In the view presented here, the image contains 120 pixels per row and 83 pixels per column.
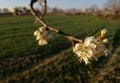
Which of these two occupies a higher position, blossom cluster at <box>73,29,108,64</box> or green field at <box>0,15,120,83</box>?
blossom cluster at <box>73,29,108,64</box>

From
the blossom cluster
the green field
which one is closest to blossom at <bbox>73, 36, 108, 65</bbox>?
the blossom cluster

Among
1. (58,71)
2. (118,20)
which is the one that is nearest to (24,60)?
(58,71)

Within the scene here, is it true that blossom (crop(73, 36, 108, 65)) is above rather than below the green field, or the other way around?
above

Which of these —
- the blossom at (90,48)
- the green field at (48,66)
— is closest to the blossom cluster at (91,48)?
the blossom at (90,48)

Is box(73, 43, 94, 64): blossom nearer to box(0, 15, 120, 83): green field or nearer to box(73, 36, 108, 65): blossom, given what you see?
box(73, 36, 108, 65): blossom

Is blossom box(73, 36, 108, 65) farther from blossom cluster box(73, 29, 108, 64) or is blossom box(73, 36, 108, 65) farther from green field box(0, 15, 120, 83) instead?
green field box(0, 15, 120, 83)

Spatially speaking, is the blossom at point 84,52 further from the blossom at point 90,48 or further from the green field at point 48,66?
the green field at point 48,66

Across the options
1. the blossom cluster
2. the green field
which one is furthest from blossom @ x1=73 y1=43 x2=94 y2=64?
the green field

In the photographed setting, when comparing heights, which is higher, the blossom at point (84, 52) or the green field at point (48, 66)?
the blossom at point (84, 52)

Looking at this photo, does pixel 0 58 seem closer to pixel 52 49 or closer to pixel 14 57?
pixel 14 57

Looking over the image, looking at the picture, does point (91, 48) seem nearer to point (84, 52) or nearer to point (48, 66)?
point (84, 52)

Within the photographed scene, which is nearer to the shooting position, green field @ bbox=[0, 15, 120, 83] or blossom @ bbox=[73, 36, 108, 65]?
blossom @ bbox=[73, 36, 108, 65]

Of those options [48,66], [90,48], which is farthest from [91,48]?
[48,66]

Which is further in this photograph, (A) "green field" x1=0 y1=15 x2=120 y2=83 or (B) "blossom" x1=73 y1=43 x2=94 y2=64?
(A) "green field" x1=0 y1=15 x2=120 y2=83
